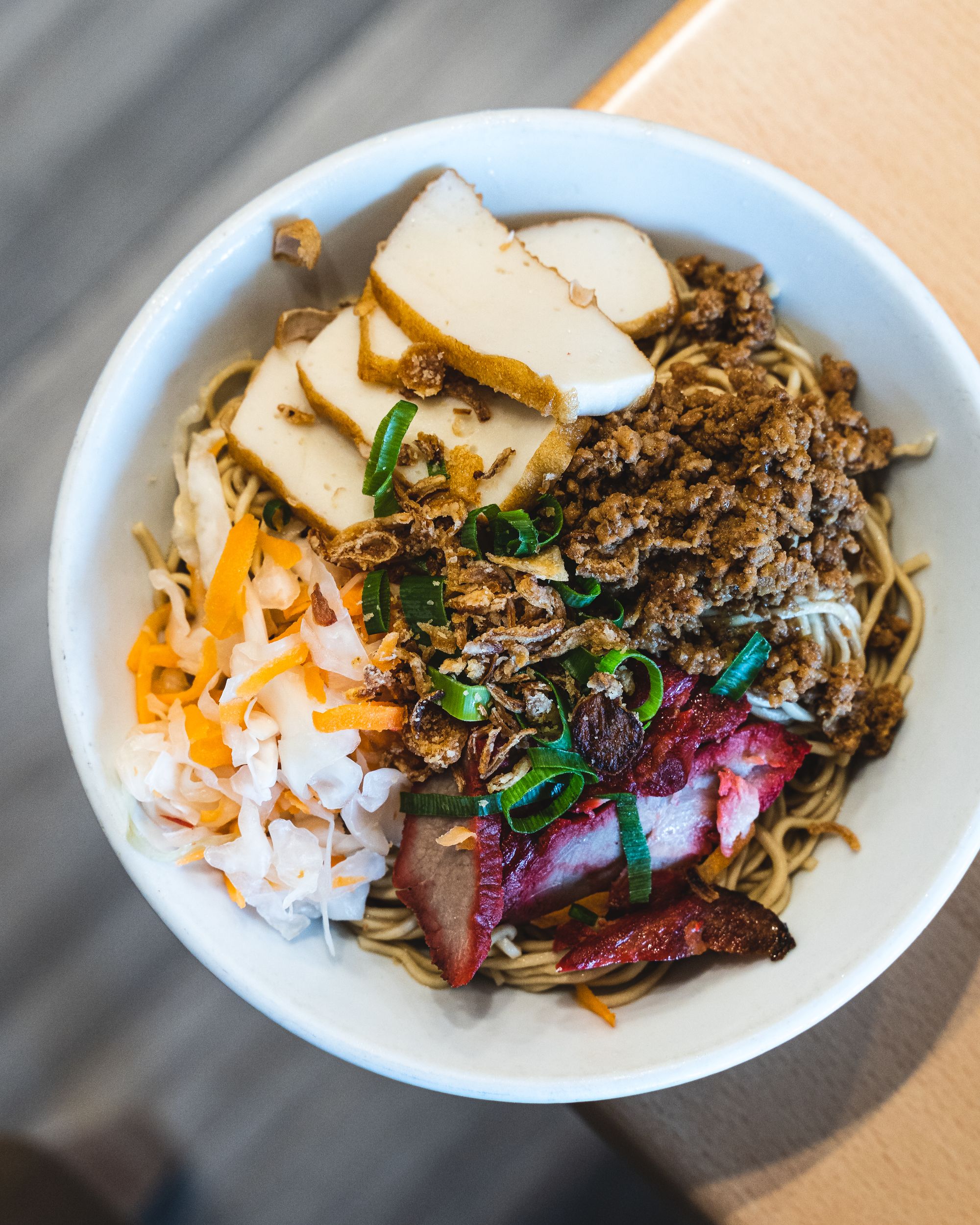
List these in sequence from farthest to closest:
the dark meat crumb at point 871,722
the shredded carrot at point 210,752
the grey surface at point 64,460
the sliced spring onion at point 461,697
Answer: the grey surface at point 64,460
the dark meat crumb at point 871,722
the shredded carrot at point 210,752
the sliced spring onion at point 461,697

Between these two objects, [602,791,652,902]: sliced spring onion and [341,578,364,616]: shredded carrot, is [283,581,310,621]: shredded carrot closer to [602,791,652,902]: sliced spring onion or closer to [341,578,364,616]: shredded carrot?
[341,578,364,616]: shredded carrot

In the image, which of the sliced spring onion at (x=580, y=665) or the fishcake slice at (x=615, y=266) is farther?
the fishcake slice at (x=615, y=266)

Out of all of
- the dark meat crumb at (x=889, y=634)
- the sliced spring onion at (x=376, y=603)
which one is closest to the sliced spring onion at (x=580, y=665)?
the sliced spring onion at (x=376, y=603)

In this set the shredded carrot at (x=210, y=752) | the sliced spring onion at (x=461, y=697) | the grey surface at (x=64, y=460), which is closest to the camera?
the sliced spring onion at (x=461, y=697)

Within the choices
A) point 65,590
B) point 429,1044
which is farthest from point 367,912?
point 65,590

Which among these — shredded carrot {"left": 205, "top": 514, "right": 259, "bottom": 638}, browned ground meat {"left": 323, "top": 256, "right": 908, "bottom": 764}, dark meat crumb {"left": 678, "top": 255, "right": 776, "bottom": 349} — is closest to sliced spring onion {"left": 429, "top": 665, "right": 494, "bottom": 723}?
browned ground meat {"left": 323, "top": 256, "right": 908, "bottom": 764}

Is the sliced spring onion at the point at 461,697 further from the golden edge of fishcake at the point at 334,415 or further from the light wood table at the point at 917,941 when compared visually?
the light wood table at the point at 917,941

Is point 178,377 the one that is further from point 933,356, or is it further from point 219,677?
point 933,356
